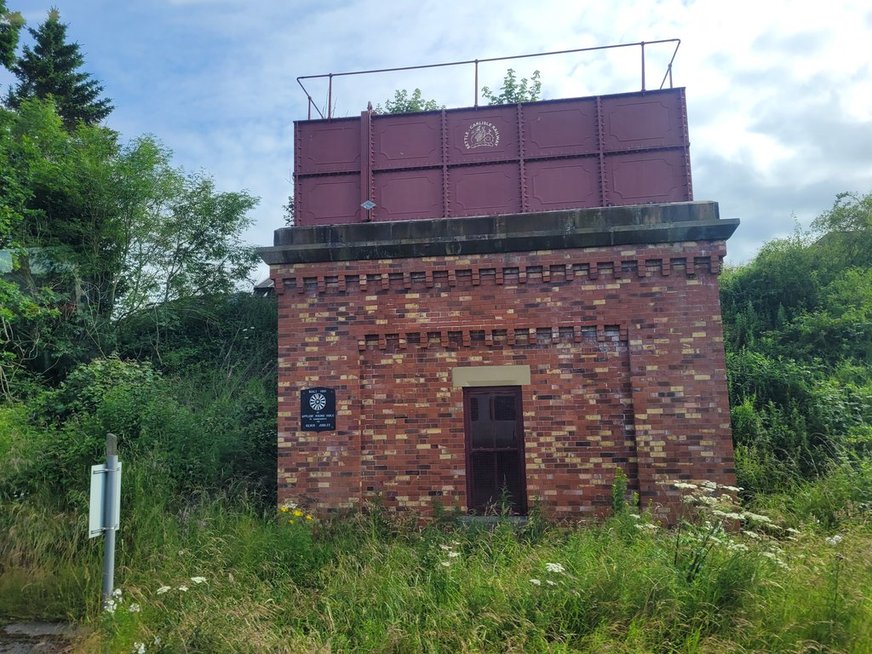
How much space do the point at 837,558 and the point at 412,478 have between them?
461 cm

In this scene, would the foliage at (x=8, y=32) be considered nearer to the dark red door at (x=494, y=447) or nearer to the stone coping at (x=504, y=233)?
the stone coping at (x=504, y=233)

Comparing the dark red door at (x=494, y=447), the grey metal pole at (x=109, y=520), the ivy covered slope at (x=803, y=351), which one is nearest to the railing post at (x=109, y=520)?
the grey metal pole at (x=109, y=520)

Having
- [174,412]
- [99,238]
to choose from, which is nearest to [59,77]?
[99,238]

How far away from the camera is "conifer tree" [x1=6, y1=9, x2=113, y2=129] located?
2023 centimetres

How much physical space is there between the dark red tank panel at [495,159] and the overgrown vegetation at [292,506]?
3778 mm

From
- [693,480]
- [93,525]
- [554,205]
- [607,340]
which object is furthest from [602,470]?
[93,525]

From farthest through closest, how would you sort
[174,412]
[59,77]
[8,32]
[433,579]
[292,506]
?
[59,77] < [8,32] < [174,412] < [292,506] < [433,579]

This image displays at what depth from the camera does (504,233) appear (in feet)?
24.7

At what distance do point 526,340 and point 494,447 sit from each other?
4.99ft

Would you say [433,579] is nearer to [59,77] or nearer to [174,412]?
[174,412]

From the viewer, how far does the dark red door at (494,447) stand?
7.44 metres

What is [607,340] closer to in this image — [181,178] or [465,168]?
[465,168]

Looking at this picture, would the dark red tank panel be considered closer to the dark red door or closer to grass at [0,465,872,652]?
the dark red door

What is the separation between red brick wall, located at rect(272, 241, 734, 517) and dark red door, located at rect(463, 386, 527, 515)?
169 millimetres
